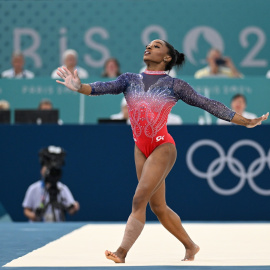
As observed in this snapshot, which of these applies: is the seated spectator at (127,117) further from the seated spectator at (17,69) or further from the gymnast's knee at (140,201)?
the gymnast's knee at (140,201)

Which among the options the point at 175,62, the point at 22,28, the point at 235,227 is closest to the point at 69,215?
the point at 235,227

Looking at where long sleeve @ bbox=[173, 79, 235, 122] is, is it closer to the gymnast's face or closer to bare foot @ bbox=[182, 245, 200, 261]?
the gymnast's face

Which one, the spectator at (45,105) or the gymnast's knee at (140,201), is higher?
the spectator at (45,105)

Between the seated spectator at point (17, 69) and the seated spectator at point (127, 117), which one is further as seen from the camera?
the seated spectator at point (17, 69)

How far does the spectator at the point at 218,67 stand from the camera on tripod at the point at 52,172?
3.21 metres

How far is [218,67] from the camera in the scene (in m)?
12.1

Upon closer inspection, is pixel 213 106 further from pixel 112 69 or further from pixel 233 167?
pixel 112 69

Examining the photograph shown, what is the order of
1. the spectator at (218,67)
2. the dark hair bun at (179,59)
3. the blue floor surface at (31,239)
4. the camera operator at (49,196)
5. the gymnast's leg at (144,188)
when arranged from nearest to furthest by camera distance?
the blue floor surface at (31,239) → the gymnast's leg at (144,188) → the dark hair bun at (179,59) → the camera operator at (49,196) → the spectator at (218,67)

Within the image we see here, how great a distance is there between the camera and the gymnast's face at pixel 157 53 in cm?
520

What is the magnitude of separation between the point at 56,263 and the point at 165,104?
1.35m

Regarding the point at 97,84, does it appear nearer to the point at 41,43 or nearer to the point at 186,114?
the point at 186,114

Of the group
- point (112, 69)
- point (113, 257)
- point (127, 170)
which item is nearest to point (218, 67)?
point (112, 69)

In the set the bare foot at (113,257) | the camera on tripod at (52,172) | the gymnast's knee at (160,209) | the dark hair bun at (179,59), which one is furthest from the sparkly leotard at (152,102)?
the camera on tripod at (52,172)

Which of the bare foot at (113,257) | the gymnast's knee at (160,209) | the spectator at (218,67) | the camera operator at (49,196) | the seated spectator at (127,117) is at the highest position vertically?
the spectator at (218,67)
